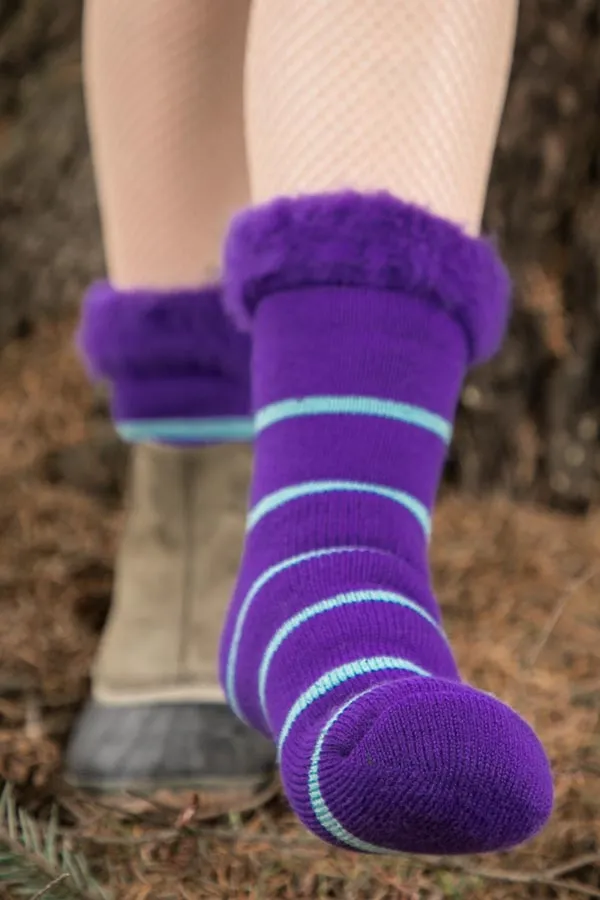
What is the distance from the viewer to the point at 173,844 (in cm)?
62

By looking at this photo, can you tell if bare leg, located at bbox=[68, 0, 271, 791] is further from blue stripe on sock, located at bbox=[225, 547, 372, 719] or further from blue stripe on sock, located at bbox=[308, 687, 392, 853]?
blue stripe on sock, located at bbox=[308, 687, 392, 853]

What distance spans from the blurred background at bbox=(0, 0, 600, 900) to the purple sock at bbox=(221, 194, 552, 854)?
14 cm

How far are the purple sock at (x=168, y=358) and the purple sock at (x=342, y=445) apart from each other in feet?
0.61

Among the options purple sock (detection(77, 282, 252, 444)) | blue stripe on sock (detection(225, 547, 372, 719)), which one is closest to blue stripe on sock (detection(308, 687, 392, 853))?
blue stripe on sock (detection(225, 547, 372, 719))

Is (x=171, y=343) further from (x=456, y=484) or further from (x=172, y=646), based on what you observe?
(x=456, y=484)

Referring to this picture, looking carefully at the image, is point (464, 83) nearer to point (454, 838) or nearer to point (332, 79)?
point (332, 79)

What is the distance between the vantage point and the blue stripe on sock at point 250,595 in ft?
1.80

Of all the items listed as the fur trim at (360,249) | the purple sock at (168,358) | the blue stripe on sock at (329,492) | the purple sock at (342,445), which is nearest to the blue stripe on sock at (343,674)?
the purple sock at (342,445)

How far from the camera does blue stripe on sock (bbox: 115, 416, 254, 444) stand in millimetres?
835

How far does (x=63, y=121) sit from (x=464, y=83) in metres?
0.96

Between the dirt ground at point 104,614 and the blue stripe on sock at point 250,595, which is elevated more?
the blue stripe on sock at point 250,595

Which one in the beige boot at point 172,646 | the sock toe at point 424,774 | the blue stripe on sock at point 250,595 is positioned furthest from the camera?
the beige boot at point 172,646

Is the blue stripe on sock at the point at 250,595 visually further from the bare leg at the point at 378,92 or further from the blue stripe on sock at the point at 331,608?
the bare leg at the point at 378,92

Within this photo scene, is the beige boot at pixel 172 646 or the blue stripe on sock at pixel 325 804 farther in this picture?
the beige boot at pixel 172 646
